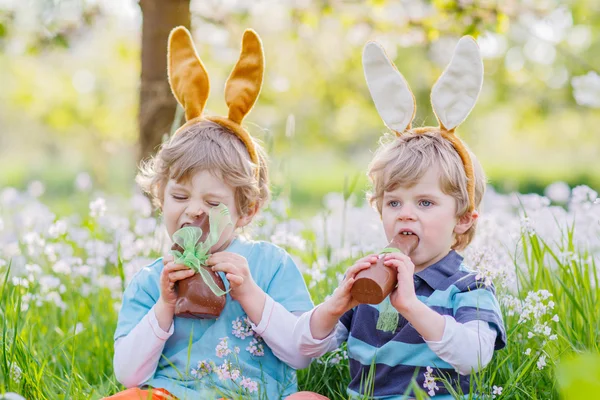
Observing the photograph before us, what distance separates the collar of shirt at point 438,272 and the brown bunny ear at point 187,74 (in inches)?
41.1

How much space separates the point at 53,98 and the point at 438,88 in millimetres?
12902

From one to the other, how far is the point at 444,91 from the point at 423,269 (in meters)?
0.62

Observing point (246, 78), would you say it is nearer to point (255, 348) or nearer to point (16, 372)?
point (255, 348)

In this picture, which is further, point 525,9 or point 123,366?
point 525,9

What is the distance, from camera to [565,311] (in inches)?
109

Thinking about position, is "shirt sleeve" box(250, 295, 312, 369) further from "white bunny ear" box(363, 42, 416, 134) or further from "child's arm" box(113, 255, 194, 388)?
"white bunny ear" box(363, 42, 416, 134)

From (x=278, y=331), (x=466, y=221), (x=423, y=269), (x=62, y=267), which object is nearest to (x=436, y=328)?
(x=423, y=269)

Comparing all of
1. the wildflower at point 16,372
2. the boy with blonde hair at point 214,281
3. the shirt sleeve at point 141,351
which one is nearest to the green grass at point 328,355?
the wildflower at point 16,372

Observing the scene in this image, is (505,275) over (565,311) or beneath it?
over

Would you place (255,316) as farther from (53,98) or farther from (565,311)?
(53,98)

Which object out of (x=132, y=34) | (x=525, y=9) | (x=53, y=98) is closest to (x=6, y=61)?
(x=53, y=98)

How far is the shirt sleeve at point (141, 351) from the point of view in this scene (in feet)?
7.92

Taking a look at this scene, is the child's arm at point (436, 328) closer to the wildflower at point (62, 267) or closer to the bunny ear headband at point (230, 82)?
the bunny ear headband at point (230, 82)

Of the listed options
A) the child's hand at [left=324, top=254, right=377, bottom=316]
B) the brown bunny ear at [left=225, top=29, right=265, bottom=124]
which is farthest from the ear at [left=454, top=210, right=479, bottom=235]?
the brown bunny ear at [left=225, top=29, right=265, bottom=124]
